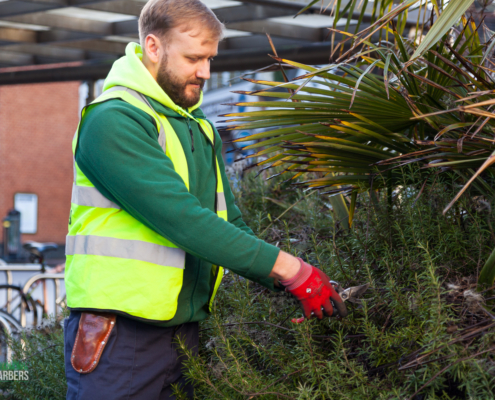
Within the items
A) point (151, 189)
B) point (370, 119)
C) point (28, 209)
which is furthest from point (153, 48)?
point (28, 209)

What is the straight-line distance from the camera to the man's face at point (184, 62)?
197 cm

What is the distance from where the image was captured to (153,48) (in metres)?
2.02

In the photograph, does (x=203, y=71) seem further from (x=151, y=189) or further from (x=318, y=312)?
(x=318, y=312)

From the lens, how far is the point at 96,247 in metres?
1.81

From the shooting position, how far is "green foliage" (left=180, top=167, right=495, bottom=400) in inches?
61.2

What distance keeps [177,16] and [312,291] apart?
1057 millimetres

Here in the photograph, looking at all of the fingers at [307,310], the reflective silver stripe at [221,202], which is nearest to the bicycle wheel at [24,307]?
the reflective silver stripe at [221,202]

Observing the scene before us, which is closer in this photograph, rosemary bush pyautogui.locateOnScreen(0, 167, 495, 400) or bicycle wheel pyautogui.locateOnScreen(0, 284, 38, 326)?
rosemary bush pyautogui.locateOnScreen(0, 167, 495, 400)

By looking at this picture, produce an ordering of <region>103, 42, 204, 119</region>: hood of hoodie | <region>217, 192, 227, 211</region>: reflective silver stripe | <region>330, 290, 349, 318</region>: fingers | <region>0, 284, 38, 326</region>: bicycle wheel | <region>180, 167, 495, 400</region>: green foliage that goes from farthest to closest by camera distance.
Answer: <region>0, 284, 38, 326</region>: bicycle wheel
<region>217, 192, 227, 211</region>: reflective silver stripe
<region>103, 42, 204, 119</region>: hood of hoodie
<region>330, 290, 349, 318</region>: fingers
<region>180, 167, 495, 400</region>: green foliage

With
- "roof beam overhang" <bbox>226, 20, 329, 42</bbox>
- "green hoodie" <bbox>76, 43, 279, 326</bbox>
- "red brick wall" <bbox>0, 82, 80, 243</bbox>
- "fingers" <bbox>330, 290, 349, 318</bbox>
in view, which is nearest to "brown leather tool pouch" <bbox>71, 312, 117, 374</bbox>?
"green hoodie" <bbox>76, 43, 279, 326</bbox>

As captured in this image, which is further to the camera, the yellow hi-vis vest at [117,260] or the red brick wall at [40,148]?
the red brick wall at [40,148]

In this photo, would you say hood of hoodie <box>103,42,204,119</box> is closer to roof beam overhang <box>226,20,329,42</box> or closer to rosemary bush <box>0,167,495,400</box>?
rosemary bush <box>0,167,495,400</box>

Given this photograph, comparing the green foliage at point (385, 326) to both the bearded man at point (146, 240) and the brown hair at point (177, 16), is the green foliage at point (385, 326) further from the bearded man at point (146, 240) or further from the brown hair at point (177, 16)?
the brown hair at point (177, 16)

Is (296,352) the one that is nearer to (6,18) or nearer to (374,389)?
(374,389)
